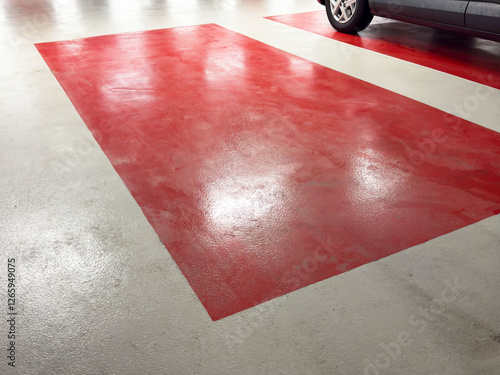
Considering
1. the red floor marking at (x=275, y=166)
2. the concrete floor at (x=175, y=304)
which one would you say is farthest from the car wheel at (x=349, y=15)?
the concrete floor at (x=175, y=304)

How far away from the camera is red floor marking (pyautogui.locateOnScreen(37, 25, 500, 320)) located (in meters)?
2.19

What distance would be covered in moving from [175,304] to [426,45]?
16.7 ft

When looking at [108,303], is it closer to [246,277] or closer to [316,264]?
[246,277]

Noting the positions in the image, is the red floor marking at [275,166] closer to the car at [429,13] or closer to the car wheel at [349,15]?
the car at [429,13]

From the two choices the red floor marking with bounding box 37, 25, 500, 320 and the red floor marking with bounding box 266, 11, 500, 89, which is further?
the red floor marking with bounding box 266, 11, 500, 89

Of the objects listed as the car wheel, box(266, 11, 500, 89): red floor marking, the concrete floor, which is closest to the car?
the car wheel

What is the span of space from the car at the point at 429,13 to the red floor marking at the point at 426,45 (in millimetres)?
224

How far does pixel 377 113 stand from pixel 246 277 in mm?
2246

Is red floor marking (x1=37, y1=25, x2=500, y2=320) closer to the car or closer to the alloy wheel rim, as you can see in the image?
the car

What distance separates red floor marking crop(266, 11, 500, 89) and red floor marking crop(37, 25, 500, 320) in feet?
3.78

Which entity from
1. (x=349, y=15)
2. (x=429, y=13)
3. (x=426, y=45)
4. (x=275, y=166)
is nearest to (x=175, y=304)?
(x=275, y=166)

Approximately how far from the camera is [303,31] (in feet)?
21.0

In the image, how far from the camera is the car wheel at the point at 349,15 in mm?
5945

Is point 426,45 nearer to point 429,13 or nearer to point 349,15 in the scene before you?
point 429,13
